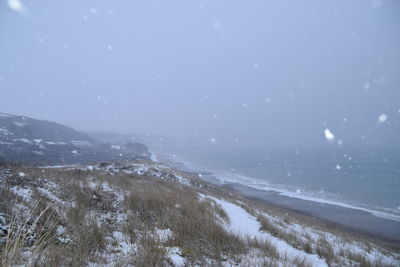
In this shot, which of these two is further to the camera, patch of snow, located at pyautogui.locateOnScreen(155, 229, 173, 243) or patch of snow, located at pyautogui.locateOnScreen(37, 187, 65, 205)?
patch of snow, located at pyautogui.locateOnScreen(37, 187, 65, 205)

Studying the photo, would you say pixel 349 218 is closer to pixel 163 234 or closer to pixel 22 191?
pixel 163 234

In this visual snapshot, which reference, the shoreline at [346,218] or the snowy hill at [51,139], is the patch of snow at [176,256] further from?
the snowy hill at [51,139]

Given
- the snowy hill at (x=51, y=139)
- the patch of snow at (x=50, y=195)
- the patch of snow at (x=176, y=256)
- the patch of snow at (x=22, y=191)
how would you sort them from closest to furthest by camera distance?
the patch of snow at (x=176, y=256) → the patch of snow at (x=22, y=191) → the patch of snow at (x=50, y=195) → the snowy hill at (x=51, y=139)

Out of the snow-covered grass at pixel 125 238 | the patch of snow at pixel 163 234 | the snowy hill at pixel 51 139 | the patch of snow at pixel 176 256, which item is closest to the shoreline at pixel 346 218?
the snow-covered grass at pixel 125 238

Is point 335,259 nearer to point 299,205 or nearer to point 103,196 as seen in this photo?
point 103,196

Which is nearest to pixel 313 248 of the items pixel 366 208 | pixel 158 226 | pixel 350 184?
pixel 158 226

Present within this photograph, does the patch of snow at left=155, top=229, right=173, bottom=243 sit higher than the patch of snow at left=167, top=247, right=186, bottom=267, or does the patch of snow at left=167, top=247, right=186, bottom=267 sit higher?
the patch of snow at left=167, top=247, right=186, bottom=267

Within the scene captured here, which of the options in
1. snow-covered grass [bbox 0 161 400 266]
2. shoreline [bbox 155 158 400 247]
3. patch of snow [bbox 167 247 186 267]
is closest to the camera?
snow-covered grass [bbox 0 161 400 266]

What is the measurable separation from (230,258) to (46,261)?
285 cm

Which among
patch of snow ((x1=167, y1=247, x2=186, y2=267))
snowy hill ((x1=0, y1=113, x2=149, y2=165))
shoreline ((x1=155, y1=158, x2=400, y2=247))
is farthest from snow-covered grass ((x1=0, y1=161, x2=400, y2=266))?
snowy hill ((x1=0, y1=113, x2=149, y2=165))

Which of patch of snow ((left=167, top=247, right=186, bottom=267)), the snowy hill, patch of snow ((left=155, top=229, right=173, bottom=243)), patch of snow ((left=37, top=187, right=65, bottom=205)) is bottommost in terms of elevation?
the snowy hill

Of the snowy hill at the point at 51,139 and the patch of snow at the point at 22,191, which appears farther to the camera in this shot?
the snowy hill at the point at 51,139

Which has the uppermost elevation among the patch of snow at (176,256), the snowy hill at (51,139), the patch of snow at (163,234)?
the patch of snow at (176,256)

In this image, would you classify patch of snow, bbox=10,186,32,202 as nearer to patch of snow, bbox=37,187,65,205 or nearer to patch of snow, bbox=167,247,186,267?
patch of snow, bbox=37,187,65,205
